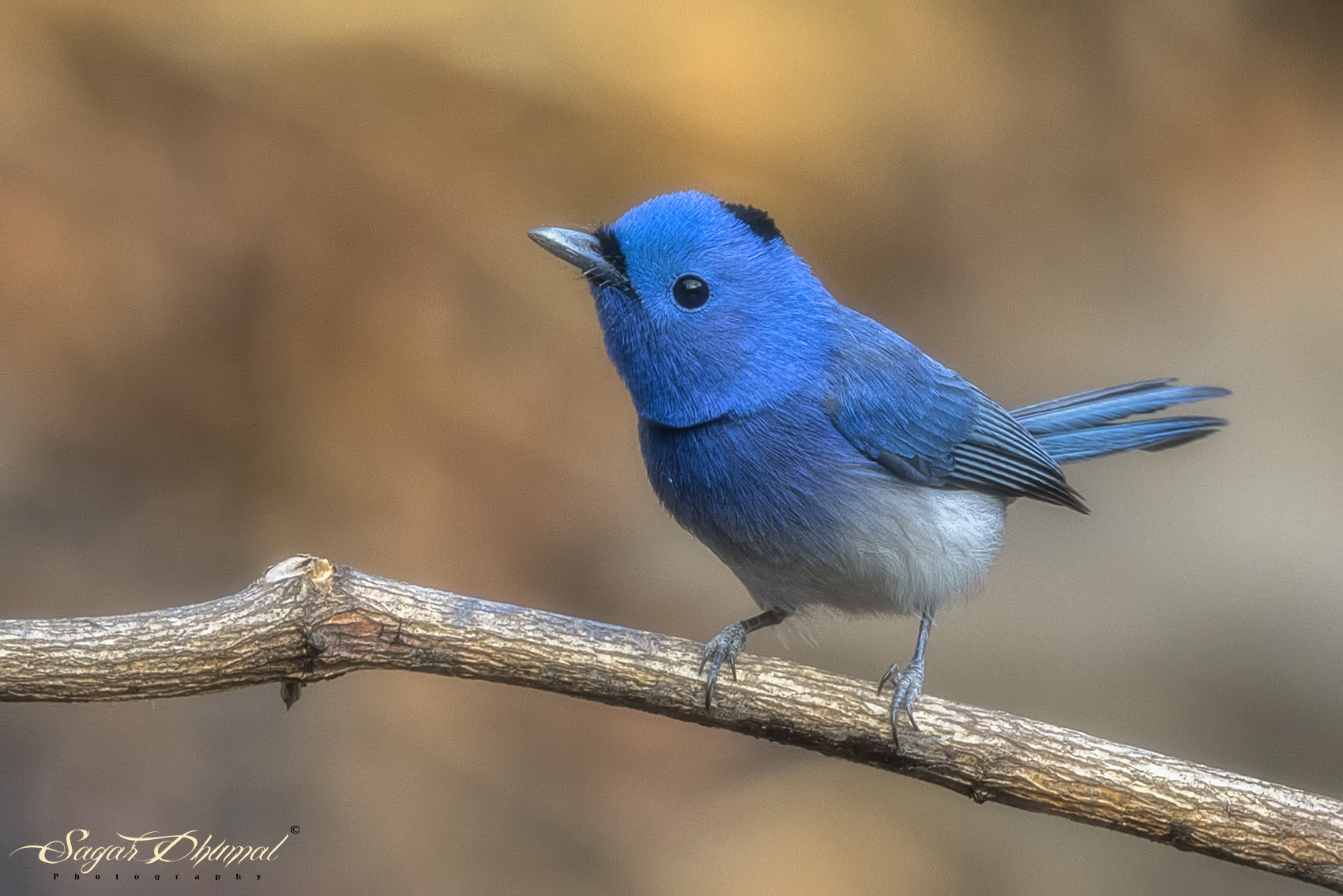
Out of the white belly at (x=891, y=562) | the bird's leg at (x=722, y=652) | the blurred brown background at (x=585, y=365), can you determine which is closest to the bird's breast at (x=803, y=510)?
the white belly at (x=891, y=562)

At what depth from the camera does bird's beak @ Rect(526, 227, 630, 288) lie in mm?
2439

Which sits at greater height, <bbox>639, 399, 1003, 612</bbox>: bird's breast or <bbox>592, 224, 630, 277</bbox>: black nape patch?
<bbox>592, 224, 630, 277</bbox>: black nape patch

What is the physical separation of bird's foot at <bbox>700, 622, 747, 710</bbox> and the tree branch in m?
0.02

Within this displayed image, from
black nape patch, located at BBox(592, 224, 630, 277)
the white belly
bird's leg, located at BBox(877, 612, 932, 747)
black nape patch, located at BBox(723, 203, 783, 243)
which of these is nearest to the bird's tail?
the white belly

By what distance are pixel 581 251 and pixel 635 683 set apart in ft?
2.83

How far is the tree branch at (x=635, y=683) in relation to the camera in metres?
2.16

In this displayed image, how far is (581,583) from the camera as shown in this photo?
4531 millimetres

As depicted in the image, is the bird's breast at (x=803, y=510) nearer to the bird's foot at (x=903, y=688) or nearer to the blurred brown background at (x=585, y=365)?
the bird's foot at (x=903, y=688)

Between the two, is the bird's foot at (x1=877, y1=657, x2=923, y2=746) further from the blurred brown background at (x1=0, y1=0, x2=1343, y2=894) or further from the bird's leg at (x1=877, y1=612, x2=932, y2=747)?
the blurred brown background at (x1=0, y1=0, x2=1343, y2=894)

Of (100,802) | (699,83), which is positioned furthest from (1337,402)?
(100,802)

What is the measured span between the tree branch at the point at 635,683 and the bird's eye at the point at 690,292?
2.22ft

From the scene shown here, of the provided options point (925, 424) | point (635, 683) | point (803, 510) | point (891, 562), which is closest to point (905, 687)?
point (891, 562)

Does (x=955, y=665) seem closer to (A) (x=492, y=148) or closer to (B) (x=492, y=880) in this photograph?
(B) (x=492, y=880)

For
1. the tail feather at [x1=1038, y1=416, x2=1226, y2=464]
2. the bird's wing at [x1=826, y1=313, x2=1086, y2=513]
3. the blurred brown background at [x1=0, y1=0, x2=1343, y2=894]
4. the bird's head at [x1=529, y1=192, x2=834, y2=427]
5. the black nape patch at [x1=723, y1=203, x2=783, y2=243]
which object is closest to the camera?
the bird's head at [x1=529, y1=192, x2=834, y2=427]
